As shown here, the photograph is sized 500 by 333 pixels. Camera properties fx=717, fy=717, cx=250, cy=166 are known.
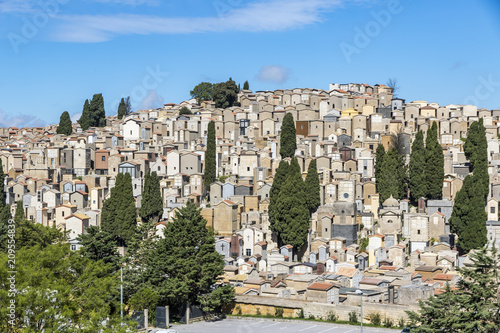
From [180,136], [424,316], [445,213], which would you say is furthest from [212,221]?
[424,316]

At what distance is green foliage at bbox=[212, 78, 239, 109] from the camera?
94.9 metres

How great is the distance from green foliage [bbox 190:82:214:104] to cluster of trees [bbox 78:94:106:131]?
525 inches

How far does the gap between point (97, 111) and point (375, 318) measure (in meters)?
66.2

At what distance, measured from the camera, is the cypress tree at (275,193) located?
50.4m

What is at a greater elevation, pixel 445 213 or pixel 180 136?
pixel 180 136

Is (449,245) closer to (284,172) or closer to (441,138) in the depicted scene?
(284,172)

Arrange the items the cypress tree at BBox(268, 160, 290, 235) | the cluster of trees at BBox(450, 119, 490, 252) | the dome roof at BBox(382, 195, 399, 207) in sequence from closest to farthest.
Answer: the cluster of trees at BBox(450, 119, 490, 252) → the cypress tree at BBox(268, 160, 290, 235) → the dome roof at BBox(382, 195, 399, 207)

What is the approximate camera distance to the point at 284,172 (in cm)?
5359

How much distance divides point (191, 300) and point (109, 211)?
18964mm

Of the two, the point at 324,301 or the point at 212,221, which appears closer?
the point at 324,301

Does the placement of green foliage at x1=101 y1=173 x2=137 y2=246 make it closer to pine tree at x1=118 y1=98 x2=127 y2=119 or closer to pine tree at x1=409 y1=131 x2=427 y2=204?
pine tree at x1=409 y1=131 x2=427 y2=204

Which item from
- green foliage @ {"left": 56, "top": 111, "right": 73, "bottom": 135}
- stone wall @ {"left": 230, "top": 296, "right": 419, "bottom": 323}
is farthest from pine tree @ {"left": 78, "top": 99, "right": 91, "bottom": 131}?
stone wall @ {"left": 230, "top": 296, "right": 419, "bottom": 323}

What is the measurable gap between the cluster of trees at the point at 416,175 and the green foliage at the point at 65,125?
45.3m

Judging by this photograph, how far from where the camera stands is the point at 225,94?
3735 inches
